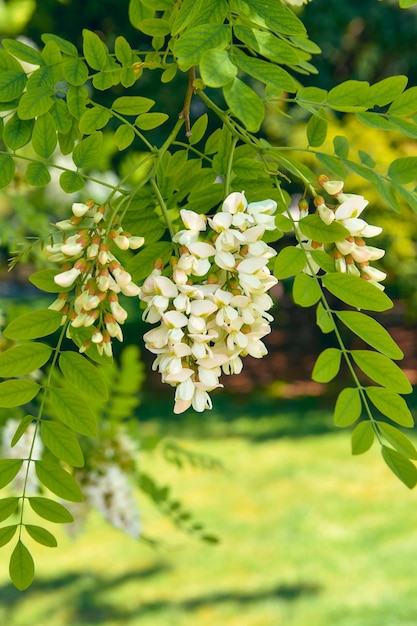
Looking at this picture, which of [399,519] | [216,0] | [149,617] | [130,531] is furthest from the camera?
[399,519]

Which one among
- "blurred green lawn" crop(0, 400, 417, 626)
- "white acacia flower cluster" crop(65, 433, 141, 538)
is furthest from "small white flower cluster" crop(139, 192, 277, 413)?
"blurred green lawn" crop(0, 400, 417, 626)

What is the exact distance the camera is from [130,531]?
2.36 meters

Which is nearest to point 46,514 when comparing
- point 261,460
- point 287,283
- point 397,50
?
point 261,460

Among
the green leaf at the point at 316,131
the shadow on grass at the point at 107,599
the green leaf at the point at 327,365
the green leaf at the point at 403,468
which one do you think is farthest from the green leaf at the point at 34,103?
the shadow on grass at the point at 107,599

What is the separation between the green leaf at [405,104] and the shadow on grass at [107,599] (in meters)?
4.02

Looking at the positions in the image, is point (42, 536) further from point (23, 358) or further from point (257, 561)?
point (257, 561)

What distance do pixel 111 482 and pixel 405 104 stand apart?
1.57 m

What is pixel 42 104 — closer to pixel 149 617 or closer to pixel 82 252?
pixel 82 252

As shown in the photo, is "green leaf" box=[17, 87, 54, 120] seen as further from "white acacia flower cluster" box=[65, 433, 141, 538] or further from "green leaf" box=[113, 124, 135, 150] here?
"white acacia flower cluster" box=[65, 433, 141, 538]

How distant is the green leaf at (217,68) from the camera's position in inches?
28.4

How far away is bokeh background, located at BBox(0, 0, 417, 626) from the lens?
4.38 meters

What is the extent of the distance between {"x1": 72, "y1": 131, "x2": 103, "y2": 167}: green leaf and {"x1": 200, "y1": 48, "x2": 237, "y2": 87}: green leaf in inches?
9.2

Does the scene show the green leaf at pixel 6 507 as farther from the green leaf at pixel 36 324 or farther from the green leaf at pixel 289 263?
the green leaf at pixel 289 263

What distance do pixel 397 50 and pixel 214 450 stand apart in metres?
4.97
